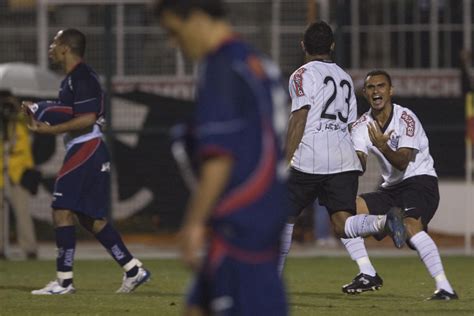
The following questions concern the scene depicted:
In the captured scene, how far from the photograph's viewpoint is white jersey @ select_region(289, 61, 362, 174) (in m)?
10.5

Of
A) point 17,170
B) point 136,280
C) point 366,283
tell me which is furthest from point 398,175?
point 17,170

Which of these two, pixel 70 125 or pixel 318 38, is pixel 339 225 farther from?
pixel 70 125

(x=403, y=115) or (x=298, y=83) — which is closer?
(x=298, y=83)

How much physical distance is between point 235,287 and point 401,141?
5.62m

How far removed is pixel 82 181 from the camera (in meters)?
11.4

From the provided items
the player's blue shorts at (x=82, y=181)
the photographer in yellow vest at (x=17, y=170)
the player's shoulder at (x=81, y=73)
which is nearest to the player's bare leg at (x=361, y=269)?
the player's blue shorts at (x=82, y=181)

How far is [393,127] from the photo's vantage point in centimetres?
1058

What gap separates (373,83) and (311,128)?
0.60 meters

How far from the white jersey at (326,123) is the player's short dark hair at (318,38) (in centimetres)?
10

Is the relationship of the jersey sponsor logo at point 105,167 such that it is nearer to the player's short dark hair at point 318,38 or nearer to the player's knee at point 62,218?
the player's knee at point 62,218

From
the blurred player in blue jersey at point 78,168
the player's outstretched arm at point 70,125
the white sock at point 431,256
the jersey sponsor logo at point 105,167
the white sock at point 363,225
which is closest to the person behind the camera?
the white sock at point 431,256

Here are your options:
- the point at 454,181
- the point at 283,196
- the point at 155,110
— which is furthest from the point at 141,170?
the point at 283,196

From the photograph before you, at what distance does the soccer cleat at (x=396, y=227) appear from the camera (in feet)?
33.3

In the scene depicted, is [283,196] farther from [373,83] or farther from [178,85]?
[178,85]
